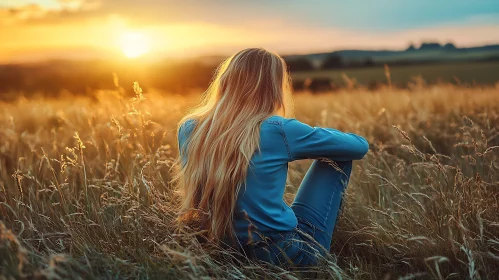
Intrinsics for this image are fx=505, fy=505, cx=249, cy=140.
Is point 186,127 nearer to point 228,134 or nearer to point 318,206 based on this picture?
point 228,134

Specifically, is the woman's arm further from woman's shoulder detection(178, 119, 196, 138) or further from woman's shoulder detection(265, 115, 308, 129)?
woman's shoulder detection(178, 119, 196, 138)

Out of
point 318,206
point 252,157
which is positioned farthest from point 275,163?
point 318,206

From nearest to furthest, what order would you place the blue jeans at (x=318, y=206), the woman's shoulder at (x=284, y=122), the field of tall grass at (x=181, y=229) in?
1. the field of tall grass at (x=181, y=229)
2. the woman's shoulder at (x=284, y=122)
3. the blue jeans at (x=318, y=206)

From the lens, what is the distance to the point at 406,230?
2762mm

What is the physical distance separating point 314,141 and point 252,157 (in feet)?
1.00

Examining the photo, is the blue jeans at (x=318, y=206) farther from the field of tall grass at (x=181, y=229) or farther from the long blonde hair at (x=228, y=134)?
the long blonde hair at (x=228, y=134)

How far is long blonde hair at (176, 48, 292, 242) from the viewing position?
2.41 meters

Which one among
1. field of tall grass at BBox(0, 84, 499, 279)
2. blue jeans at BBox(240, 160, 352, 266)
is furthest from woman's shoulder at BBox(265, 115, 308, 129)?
field of tall grass at BBox(0, 84, 499, 279)

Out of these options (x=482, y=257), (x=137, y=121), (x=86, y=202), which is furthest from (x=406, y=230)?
(x=137, y=121)

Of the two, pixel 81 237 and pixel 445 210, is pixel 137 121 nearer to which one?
pixel 81 237

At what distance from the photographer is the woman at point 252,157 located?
7.87 feet

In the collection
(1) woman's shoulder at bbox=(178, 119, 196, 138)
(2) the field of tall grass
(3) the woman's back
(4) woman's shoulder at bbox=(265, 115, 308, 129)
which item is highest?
(4) woman's shoulder at bbox=(265, 115, 308, 129)

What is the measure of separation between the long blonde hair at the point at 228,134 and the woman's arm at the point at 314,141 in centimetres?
17

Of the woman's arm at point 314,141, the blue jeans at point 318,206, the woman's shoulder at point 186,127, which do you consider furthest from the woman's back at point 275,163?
the woman's shoulder at point 186,127
